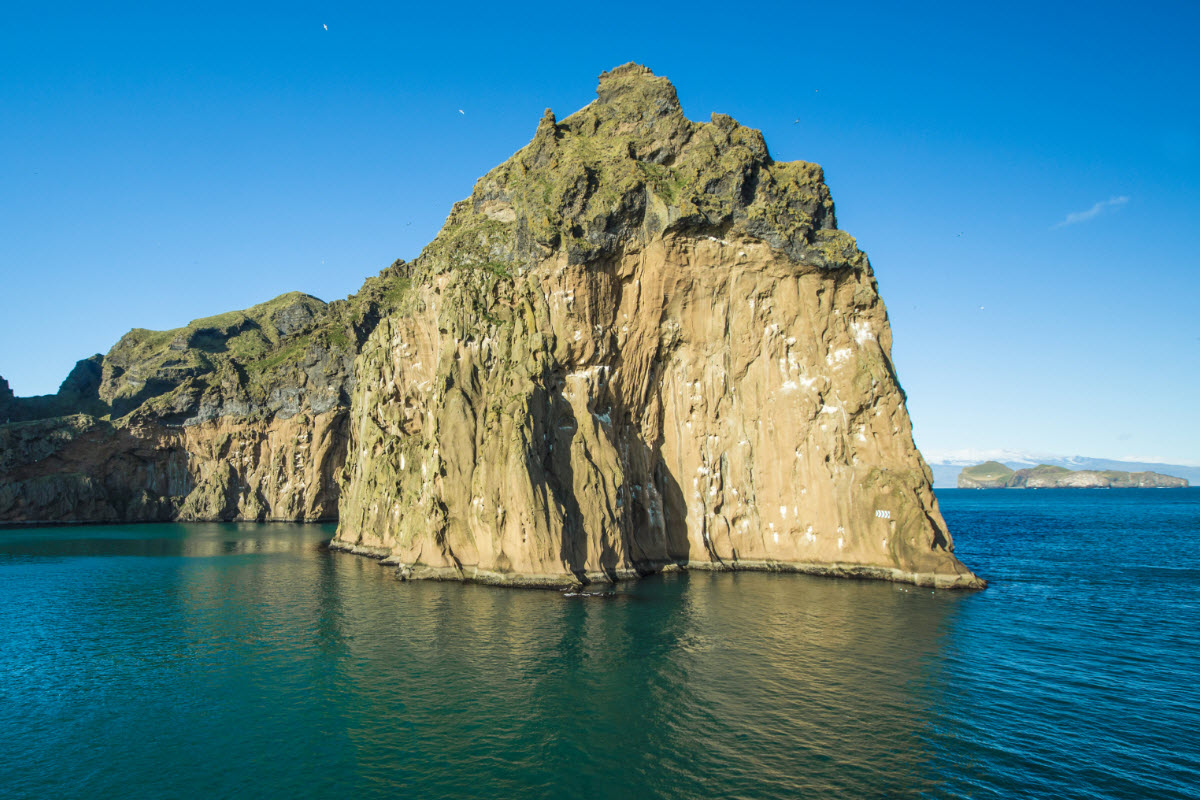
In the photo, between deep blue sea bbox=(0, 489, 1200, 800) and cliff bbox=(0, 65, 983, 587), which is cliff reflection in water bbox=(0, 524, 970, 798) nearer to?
deep blue sea bbox=(0, 489, 1200, 800)

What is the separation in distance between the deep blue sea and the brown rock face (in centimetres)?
527

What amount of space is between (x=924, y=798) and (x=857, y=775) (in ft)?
6.29

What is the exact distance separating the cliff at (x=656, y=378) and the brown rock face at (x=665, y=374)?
0.56ft

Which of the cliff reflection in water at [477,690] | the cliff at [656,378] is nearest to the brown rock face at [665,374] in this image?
the cliff at [656,378]

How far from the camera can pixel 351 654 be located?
3269 cm

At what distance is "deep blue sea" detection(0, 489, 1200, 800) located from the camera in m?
20.6

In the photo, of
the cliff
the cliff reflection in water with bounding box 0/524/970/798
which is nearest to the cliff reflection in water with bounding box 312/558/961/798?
the cliff reflection in water with bounding box 0/524/970/798

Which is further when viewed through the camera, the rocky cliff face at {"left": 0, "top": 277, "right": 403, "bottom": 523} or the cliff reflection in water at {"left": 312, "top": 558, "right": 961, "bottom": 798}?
the rocky cliff face at {"left": 0, "top": 277, "right": 403, "bottom": 523}

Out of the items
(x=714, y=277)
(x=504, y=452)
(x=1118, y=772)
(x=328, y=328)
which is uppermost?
(x=328, y=328)

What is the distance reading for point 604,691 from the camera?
27.5 m

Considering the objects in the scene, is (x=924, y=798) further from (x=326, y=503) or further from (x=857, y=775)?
(x=326, y=503)

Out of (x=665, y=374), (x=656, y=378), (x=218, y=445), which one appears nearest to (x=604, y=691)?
(x=656, y=378)

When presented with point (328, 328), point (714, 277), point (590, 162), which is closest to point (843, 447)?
point (714, 277)

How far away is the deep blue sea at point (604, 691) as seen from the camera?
2062 cm
